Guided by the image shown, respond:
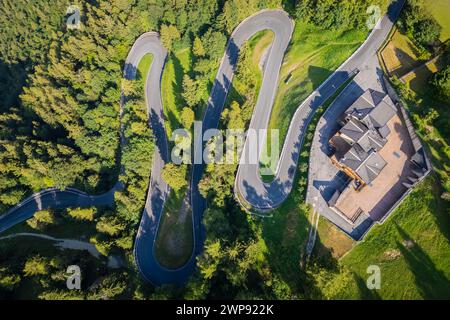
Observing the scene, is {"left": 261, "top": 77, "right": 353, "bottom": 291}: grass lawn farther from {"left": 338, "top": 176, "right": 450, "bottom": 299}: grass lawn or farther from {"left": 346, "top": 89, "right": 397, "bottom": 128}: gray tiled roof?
{"left": 346, "top": 89, "right": 397, "bottom": 128}: gray tiled roof

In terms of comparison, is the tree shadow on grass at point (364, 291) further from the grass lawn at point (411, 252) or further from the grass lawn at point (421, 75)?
the grass lawn at point (421, 75)

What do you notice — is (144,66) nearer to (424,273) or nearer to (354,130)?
(354,130)

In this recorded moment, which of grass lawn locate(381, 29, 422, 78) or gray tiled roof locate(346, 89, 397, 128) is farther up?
grass lawn locate(381, 29, 422, 78)

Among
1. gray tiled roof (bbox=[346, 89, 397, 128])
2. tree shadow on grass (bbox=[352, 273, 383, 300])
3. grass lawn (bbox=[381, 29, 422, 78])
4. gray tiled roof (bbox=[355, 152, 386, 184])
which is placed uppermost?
grass lawn (bbox=[381, 29, 422, 78])

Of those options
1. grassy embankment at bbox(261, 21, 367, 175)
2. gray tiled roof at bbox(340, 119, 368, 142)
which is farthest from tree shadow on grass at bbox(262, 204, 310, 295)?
gray tiled roof at bbox(340, 119, 368, 142)

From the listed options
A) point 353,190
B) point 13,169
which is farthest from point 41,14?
point 353,190

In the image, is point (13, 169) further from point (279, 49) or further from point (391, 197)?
point (391, 197)

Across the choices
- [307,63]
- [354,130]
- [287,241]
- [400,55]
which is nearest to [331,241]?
[287,241]
